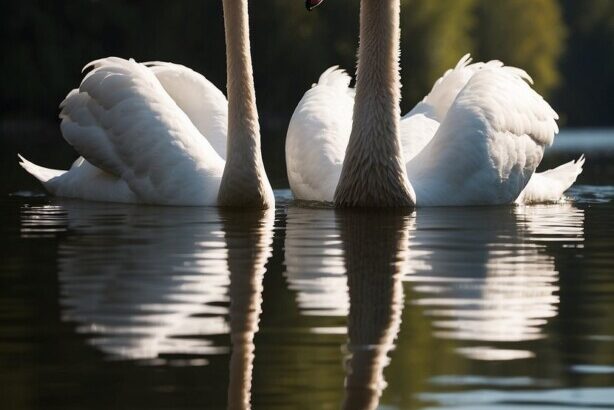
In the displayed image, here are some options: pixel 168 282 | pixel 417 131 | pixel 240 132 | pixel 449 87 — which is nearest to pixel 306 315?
pixel 168 282

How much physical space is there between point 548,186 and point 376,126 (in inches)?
121

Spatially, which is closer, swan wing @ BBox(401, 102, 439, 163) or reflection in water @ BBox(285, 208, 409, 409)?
reflection in water @ BBox(285, 208, 409, 409)

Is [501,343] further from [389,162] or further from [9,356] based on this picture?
[389,162]

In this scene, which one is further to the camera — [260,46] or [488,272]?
Result: [260,46]

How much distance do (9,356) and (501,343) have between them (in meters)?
2.18

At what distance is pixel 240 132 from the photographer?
45.6ft

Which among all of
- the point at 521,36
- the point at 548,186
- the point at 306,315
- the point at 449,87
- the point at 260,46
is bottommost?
A: the point at 306,315

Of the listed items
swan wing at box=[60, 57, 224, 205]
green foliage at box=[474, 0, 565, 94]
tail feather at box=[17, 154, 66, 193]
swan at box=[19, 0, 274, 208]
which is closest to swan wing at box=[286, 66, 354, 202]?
swan at box=[19, 0, 274, 208]

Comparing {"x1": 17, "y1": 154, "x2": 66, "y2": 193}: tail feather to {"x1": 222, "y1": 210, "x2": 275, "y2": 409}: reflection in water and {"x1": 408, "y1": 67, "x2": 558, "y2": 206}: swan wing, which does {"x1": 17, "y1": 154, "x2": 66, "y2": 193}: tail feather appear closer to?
{"x1": 222, "y1": 210, "x2": 275, "y2": 409}: reflection in water

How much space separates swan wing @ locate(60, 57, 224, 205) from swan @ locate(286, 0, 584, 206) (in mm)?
987

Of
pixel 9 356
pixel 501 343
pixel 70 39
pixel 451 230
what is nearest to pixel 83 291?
pixel 9 356

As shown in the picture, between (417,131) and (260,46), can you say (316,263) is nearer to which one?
(417,131)

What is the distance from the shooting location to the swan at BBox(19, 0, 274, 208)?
1391 centimetres

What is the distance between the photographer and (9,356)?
697 centimetres
